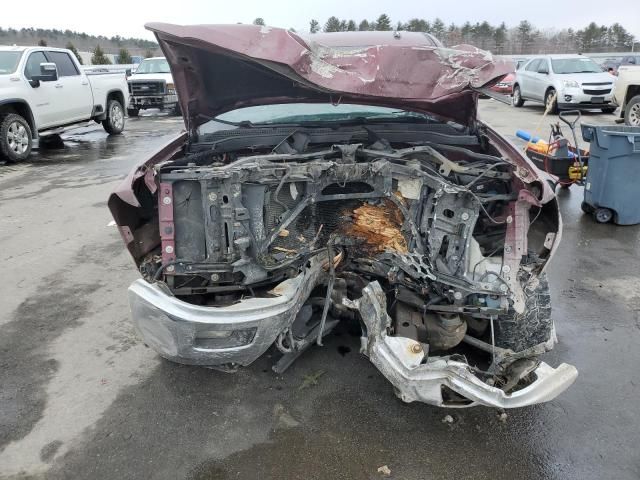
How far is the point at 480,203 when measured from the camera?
2621 millimetres

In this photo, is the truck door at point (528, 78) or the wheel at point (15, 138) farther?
the truck door at point (528, 78)

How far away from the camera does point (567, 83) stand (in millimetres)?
14336

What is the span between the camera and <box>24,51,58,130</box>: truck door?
955 centimetres

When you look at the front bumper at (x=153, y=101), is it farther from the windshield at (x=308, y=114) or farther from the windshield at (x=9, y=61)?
the windshield at (x=308, y=114)

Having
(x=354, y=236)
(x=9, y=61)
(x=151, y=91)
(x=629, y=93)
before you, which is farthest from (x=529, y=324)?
(x=151, y=91)

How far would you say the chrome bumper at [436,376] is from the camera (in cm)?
220

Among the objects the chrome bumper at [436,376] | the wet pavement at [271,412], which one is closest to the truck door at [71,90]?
the wet pavement at [271,412]

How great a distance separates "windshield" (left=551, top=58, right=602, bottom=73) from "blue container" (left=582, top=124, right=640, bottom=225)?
10654mm

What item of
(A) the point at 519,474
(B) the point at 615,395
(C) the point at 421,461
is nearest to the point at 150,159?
(C) the point at 421,461

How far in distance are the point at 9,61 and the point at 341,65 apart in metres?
9.22

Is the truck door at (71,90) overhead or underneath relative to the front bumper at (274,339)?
overhead

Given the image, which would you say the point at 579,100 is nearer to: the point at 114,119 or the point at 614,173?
the point at 614,173

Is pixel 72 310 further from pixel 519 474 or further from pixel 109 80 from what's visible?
pixel 109 80

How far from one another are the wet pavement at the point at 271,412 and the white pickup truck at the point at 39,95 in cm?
603
